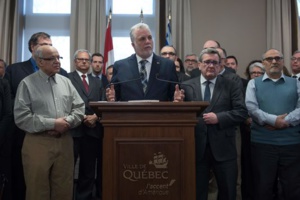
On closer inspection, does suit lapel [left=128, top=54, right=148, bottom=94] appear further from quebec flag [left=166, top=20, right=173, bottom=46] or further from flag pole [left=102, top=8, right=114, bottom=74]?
quebec flag [left=166, top=20, right=173, bottom=46]

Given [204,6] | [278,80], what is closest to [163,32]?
[204,6]

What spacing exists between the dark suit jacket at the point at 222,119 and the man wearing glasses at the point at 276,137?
0.40 metres

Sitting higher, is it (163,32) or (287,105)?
(163,32)

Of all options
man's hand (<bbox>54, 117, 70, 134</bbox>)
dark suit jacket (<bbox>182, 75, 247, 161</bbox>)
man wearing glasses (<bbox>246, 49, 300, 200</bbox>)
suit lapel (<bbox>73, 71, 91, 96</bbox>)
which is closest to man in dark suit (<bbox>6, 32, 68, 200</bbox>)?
suit lapel (<bbox>73, 71, 91, 96</bbox>)

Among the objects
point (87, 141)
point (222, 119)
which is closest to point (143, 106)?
point (222, 119)

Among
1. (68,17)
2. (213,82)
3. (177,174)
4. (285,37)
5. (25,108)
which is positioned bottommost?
(177,174)

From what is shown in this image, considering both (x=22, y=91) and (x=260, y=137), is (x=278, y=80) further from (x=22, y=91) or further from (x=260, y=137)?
(x=22, y=91)

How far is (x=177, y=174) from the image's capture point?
2164mm

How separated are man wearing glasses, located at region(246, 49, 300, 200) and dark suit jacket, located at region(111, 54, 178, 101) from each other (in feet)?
3.04

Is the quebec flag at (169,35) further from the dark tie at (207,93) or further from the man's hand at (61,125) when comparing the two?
the man's hand at (61,125)

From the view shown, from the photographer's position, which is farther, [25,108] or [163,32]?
[163,32]

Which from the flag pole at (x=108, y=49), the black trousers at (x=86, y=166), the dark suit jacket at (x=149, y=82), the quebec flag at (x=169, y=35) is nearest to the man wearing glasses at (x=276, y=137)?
the dark suit jacket at (x=149, y=82)

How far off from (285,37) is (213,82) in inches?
152

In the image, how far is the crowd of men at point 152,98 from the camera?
9.46ft
